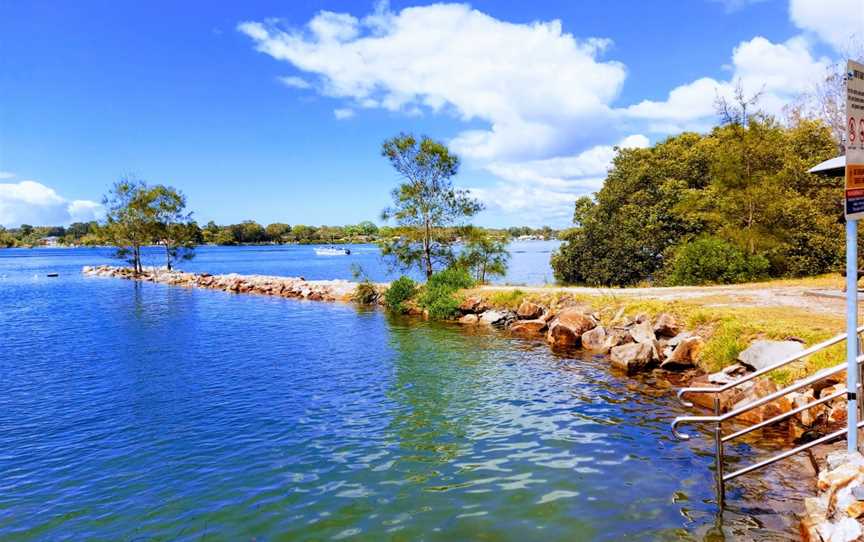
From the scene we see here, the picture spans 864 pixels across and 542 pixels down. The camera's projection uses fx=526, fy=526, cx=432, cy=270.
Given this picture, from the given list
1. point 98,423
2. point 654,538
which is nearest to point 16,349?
point 98,423

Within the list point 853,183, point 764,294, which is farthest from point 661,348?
point 853,183

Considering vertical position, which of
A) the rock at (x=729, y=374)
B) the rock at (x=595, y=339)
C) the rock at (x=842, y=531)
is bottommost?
the rock at (x=595, y=339)

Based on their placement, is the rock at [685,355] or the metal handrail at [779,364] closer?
the metal handrail at [779,364]

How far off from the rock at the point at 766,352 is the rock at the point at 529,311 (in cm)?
1260

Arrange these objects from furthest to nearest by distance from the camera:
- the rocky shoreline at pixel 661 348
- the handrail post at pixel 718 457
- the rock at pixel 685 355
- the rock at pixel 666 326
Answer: the rock at pixel 666 326 < the rock at pixel 685 355 < the rocky shoreline at pixel 661 348 < the handrail post at pixel 718 457

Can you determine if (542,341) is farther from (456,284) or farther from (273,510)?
(273,510)

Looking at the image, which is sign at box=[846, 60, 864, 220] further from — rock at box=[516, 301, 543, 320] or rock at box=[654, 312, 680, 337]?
rock at box=[516, 301, 543, 320]

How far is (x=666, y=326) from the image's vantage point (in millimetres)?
18188

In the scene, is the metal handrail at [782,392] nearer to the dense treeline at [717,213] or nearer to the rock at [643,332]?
the rock at [643,332]

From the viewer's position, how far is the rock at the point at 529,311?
2584 cm

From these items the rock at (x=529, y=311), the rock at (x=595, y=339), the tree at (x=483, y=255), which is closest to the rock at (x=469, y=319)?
the rock at (x=529, y=311)

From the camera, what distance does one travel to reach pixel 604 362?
1795cm

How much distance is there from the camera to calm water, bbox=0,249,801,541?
7730mm

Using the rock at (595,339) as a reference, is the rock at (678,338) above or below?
above
